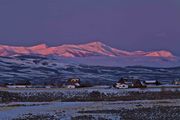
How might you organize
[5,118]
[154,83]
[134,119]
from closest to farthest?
[134,119]
[5,118]
[154,83]

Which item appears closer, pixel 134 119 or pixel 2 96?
pixel 134 119

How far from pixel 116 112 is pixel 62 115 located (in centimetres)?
466

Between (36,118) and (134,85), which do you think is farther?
(134,85)

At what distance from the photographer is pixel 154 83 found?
15388 cm

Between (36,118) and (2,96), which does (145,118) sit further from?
(2,96)

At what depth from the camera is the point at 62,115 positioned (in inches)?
1638

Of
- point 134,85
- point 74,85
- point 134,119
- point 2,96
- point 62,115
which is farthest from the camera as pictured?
point 74,85

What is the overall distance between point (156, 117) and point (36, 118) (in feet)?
26.5

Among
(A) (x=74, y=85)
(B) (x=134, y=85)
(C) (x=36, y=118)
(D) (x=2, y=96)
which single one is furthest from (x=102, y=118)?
(A) (x=74, y=85)

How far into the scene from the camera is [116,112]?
43781 mm

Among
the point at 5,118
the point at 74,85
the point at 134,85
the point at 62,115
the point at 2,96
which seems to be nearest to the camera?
the point at 5,118

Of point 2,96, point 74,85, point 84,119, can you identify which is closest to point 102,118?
point 84,119

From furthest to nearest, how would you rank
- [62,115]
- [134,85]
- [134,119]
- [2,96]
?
[134,85]
[2,96]
[62,115]
[134,119]

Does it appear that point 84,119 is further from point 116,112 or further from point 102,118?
point 116,112
